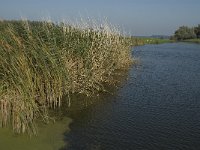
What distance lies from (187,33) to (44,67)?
93.2m

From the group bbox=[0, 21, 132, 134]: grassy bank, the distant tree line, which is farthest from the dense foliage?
bbox=[0, 21, 132, 134]: grassy bank

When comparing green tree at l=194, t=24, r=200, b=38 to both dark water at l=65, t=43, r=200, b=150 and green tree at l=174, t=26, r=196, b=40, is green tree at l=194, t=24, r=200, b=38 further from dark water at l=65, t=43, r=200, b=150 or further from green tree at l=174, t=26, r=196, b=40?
dark water at l=65, t=43, r=200, b=150

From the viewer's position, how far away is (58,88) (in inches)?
470

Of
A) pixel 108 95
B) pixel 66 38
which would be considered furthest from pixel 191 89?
pixel 66 38

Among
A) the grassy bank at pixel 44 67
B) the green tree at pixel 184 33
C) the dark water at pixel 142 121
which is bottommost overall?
the dark water at pixel 142 121

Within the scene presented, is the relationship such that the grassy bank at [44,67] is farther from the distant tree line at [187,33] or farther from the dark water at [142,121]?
the distant tree line at [187,33]

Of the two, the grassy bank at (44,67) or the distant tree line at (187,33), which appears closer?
the grassy bank at (44,67)

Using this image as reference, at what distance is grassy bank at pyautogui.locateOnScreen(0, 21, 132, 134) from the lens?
969cm

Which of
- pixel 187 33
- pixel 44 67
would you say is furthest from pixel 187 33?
pixel 44 67

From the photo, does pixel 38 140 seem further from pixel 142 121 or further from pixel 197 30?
pixel 197 30

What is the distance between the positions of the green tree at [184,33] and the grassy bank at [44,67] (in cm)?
8547

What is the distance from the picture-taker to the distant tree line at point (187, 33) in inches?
3942

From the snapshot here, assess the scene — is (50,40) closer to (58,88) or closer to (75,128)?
(58,88)

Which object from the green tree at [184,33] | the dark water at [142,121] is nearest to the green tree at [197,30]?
the green tree at [184,33]
